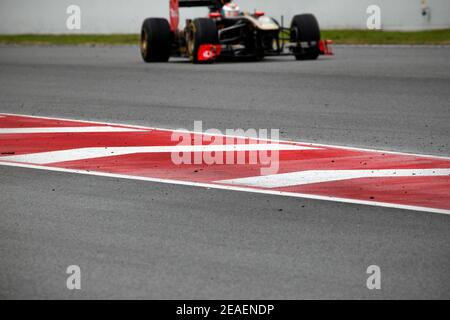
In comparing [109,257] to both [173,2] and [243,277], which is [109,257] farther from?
[173,2]

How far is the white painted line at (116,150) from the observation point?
31.1 feet

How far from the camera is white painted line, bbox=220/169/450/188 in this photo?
8156 millimetres

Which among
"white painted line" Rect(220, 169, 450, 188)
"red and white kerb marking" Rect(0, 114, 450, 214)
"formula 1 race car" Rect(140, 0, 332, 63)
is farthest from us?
"formula 1 race car" Rect(140, 0, 332, 63)

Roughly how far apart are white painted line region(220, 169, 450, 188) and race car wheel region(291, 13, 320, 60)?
1261 cm

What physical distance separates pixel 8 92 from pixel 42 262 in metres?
10.8

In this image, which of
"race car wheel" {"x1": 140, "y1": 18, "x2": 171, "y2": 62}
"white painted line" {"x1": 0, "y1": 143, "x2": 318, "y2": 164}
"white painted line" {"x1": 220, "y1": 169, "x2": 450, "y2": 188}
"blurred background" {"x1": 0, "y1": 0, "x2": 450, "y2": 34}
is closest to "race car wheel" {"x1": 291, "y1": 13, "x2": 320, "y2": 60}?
"race car wheel" {"x1": 140, "y1": 18, "x2": 171, "y2": 62}

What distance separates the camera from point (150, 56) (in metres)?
22.4

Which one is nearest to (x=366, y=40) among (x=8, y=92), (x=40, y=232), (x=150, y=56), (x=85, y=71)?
(x=150, y=56)

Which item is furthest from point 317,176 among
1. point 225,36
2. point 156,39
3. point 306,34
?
point 156,39

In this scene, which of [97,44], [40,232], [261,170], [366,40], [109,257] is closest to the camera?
[109,257]

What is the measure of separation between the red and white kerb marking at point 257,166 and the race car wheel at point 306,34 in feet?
33.4

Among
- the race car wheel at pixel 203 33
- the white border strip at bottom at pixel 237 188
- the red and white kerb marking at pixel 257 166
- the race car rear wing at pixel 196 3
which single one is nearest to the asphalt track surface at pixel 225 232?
the white border strip at bottom at pixel 237 188

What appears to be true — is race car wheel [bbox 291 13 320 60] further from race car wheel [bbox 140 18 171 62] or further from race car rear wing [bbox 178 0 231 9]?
race car wheel [bbox 140 18 171 62]

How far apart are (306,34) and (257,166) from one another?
12.6 metres
